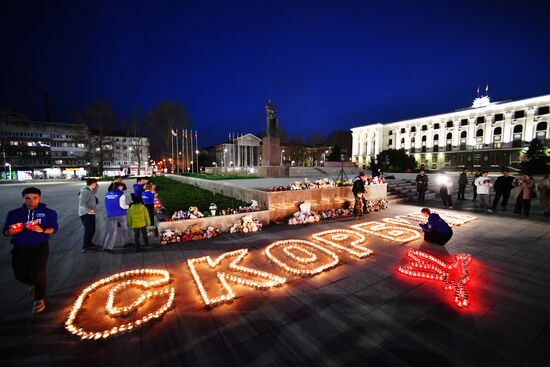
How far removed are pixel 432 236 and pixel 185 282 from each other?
5.74 meters

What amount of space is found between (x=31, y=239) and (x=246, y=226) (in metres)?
5.71

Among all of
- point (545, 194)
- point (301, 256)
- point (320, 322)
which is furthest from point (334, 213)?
point (545, 194)

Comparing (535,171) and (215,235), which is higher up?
(535,171)

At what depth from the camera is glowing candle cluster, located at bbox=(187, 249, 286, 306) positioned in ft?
14.1

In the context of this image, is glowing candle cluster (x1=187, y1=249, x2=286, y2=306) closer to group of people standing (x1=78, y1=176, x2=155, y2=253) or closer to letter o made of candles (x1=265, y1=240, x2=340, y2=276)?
letter o made of candles (x1=265, y1=240, x2=340, y2=276)

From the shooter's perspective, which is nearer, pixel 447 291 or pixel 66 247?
pixel 447 291

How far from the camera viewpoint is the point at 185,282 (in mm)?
4980

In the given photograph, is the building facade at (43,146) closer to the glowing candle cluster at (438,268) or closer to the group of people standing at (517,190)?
the group of people standing at (517,190)

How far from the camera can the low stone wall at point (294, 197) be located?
9.84m

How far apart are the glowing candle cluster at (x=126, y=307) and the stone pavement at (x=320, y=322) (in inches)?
4.6

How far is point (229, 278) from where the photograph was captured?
5.00 metres

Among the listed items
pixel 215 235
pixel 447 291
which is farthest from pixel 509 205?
pixel 215 235

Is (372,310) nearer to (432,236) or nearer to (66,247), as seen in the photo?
(432,236)

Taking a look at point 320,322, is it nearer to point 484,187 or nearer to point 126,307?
point 126,307
